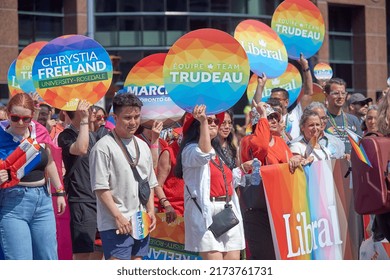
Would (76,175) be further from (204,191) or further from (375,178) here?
(375,178)

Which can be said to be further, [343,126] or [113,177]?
[343,126]

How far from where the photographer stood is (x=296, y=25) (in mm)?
11555

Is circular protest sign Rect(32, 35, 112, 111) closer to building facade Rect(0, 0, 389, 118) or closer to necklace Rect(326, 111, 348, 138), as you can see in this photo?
necklace Rect(326, 111, 348, 138)

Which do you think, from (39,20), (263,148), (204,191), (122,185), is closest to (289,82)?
(263,148)

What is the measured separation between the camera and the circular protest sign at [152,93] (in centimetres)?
876

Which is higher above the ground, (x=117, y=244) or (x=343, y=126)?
(x=343, y=126)

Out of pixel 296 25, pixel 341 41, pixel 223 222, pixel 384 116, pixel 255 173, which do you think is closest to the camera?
pixel 384 116

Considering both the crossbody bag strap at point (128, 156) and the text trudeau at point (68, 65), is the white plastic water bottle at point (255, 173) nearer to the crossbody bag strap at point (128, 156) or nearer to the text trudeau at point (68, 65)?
the crossbody bag strap at point (128, 156)

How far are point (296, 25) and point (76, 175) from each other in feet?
14.1

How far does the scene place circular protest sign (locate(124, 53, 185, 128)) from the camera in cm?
876

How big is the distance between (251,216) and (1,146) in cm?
237

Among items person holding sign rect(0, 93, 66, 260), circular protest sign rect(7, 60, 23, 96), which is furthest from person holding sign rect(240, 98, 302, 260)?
circular protest sign rect(7, 60, 23, 96)

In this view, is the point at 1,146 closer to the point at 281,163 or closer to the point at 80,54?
the point at 80,54

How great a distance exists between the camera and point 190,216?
730 centimetres
